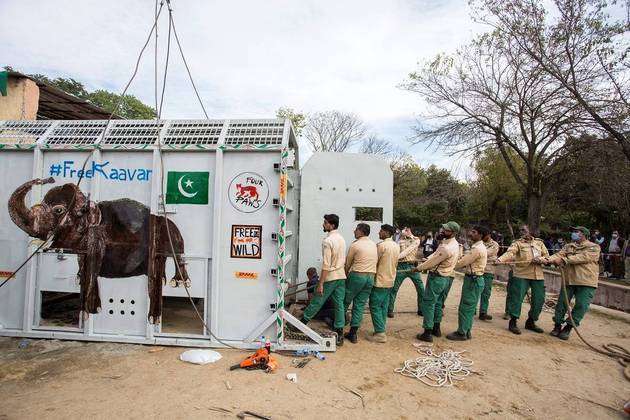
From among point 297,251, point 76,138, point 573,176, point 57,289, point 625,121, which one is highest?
point 625,121

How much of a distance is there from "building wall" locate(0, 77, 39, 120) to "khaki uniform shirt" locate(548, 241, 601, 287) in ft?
29.5

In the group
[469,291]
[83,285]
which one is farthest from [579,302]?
[83,285]

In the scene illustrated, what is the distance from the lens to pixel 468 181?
82.1ft

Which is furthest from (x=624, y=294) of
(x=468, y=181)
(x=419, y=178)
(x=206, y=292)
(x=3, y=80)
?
(x=419, y=178)

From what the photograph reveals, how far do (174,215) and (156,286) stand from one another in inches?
36.9

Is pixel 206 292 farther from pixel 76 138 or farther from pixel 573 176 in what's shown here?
pixel 573 176

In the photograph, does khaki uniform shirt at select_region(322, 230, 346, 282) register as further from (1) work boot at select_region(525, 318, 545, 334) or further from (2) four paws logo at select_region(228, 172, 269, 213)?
(1) work boot at select_region(525, 318, 545, 334)

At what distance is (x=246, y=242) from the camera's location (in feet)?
15.3

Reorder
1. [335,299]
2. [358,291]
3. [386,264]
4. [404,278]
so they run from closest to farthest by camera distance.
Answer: [335,299] < [358,291] < [386,264] < [404,278]

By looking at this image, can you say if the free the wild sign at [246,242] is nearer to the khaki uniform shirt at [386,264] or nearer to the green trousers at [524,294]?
the khaki uniform shirt at [386,264]

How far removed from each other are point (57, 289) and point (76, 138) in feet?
6.58

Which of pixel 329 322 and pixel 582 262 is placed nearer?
pixel 582 262

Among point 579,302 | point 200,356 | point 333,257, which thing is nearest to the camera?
point 200,356

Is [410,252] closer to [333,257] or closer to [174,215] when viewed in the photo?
[333,257]
